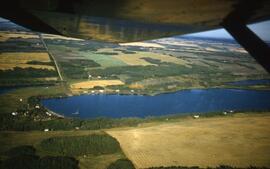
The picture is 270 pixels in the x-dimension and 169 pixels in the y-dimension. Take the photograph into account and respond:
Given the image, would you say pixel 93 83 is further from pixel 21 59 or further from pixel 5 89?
pixel 21 59

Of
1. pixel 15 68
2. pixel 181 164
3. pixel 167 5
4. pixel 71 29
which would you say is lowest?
pixel 181 164

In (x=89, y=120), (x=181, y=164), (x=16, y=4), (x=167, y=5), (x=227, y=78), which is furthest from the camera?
(x=227, y=78)

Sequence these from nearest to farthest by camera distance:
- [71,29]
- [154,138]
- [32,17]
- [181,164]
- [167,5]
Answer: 1. [167,5]
2. [32,17]
3. [71,29]
4. [181,164]
5. [154,138]

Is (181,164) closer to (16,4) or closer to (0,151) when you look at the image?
(0,151)

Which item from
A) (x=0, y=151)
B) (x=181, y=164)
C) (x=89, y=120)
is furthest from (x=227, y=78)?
(x=0, y=151)

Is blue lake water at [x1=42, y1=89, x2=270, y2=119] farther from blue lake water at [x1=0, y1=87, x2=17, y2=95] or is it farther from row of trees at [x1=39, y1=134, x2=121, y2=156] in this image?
row of trees at [x1=39, y1=134, x2=121, y2=156]

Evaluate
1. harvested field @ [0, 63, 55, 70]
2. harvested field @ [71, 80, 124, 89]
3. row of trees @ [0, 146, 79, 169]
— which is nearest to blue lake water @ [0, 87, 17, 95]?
harvested field @ [71, 80, 124, 89]
